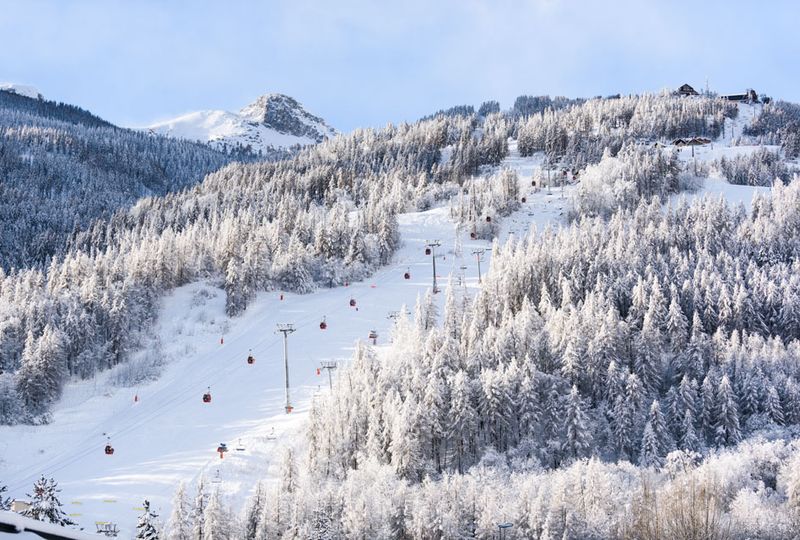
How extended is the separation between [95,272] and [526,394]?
59.0 m

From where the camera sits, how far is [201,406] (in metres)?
62.0

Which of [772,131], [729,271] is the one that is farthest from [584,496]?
[772,131]

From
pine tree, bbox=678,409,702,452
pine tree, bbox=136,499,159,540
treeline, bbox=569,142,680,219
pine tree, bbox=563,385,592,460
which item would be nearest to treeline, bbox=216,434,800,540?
pine tree, bbox=136,499,159,540

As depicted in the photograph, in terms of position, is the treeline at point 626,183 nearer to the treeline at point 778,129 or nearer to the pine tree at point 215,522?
the treeline at point 778,129

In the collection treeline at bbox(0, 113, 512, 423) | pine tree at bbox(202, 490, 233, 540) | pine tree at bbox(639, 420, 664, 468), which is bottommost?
pine tree at bbox(639, 420, 664, 468)

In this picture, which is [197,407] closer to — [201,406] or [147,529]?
[201,406]

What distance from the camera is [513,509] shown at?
3984 cm

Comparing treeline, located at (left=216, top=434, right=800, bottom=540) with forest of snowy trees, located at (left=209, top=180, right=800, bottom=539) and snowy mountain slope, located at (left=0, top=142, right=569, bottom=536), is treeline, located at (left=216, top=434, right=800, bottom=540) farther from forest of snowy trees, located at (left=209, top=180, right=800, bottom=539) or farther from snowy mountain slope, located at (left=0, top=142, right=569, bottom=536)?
snowy mountain slope, located at (left=0, top=142, right=569, bottom=536)

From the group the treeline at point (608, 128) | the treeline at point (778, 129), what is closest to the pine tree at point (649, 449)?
the treeline at point (608, 128)

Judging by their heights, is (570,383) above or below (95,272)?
below

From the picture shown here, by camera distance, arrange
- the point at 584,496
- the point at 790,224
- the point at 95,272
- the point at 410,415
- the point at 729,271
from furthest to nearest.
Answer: the point at 790,224, the point at 95,272, the point at 729,271, the point at 410,415, the point at 584,496

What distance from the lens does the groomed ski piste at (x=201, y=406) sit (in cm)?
4884

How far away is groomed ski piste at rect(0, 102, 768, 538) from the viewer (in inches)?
1923

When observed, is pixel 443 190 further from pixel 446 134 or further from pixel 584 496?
pixel 584 496
